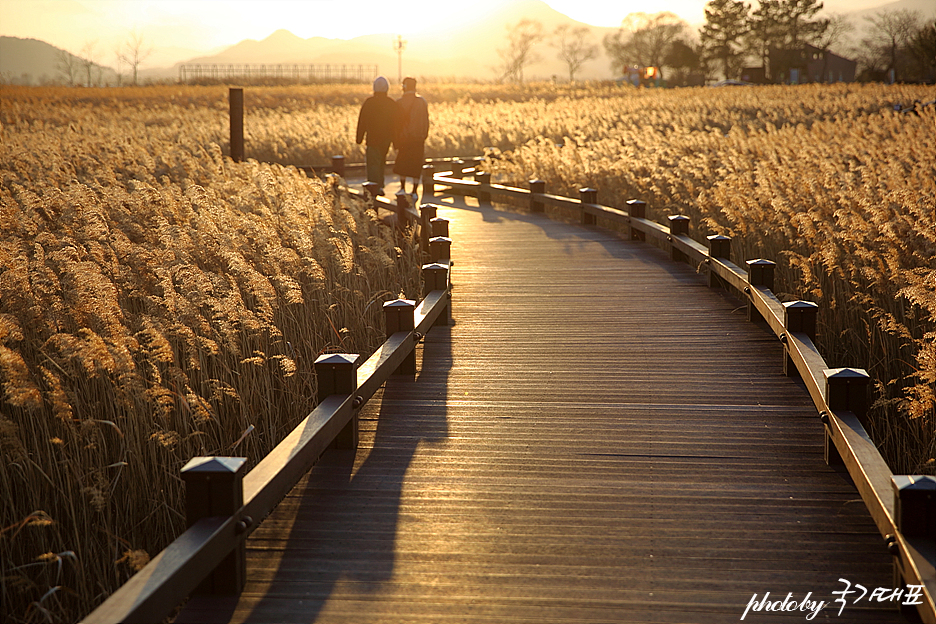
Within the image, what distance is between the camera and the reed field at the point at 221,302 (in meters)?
3.83

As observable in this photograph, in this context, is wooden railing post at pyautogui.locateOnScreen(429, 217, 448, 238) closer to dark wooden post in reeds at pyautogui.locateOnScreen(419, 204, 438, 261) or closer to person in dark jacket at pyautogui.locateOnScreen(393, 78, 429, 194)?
dark wooden post in reeds at pyautogui.locateOnScreen(419, 204, 438, 261)

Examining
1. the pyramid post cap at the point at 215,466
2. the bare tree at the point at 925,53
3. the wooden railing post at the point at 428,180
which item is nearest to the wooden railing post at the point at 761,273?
the pyramid post cap at the point at 215,466

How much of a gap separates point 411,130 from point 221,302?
7.68m

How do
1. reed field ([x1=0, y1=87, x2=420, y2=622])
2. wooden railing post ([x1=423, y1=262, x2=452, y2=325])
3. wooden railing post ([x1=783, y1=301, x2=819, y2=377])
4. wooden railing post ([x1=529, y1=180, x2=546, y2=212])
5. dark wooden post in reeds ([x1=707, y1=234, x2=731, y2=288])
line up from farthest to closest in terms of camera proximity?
1. wooden railing post ([x1=529, y1=180, x2=546, y2=212])
2. dark wooden post in reeds ([x1=707, y1=234, x2=731, y2=288])
3. wooden railing post ([x1=423, y1=262, x2=452, y2=325])
4. wooden railing post ([x1=783, y1=301, x2=819, y2=377])
5. reed field ([x1=0, y1=87, x2=420, y2=622])

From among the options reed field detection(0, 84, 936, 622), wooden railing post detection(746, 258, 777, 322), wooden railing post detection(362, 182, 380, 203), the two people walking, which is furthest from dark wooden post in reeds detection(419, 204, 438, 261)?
wooden railing post detection(746, 258, 777, 322)

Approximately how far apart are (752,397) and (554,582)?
263 centimetres

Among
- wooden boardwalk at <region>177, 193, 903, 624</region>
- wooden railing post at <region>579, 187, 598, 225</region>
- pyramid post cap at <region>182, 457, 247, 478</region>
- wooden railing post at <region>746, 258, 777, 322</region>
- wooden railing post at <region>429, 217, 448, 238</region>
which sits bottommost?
wooden boardwalk at <region>177, 193, 903, 624</region>

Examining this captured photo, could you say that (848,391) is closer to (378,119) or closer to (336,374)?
(336,374)

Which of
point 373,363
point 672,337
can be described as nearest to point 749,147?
point 672,337

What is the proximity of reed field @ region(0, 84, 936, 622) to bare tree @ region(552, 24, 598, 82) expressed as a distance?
124 m

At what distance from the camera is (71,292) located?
5.24 meters

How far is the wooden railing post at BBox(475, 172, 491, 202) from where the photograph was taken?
15.4 m

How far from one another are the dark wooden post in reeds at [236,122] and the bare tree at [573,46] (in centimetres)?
12150

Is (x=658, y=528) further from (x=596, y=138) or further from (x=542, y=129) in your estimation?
(x=542, y=129)
